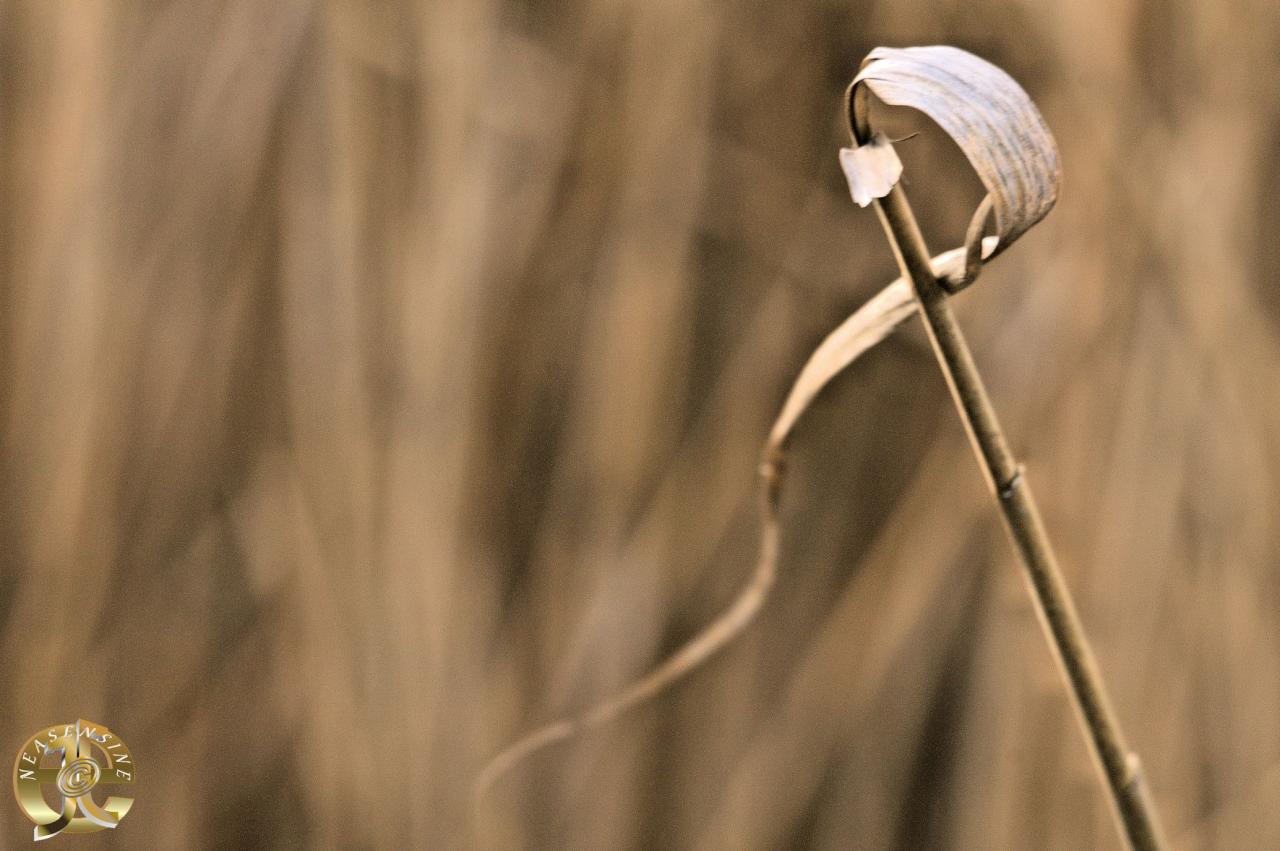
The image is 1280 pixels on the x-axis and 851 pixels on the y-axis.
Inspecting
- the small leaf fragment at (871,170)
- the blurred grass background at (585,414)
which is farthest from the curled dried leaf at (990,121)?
the blurred grass background at (585,414)

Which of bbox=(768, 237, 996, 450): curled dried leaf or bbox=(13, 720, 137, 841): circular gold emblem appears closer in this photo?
bbox=(768, 237, 996, 450): curled dried leaf

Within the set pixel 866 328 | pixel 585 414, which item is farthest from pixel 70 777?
pixel 866 328

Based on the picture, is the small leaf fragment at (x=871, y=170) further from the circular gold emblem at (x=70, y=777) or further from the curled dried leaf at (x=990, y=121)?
the circular gold emblem at (x=70, y=777)

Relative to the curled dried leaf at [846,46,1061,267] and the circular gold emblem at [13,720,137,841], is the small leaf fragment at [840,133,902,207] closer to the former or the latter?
the curled dried leaf at [846,46,1061,267]

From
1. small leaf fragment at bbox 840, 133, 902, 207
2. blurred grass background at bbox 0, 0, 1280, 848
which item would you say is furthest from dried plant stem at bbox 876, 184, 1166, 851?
blurred grass background at bbox 0, 0, 1280, 848

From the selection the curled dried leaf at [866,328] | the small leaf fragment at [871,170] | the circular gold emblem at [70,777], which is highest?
the small leaf fragment at [871,170]

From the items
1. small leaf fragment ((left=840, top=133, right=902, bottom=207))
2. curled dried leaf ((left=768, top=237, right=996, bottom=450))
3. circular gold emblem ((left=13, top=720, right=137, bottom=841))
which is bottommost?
circular gold emblem ((left=13, top=720, right=137, bottom=841))
